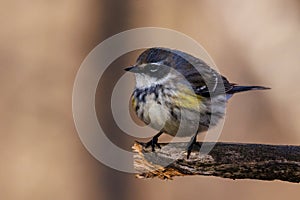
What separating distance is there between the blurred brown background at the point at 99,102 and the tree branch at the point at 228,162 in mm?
1598

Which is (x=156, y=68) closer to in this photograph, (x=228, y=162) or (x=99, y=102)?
(x=228, y=162)

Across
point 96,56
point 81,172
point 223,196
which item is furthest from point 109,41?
point 223,196

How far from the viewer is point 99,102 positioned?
4.14 meters

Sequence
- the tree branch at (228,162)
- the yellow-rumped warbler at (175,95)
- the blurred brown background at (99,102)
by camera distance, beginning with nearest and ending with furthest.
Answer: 1. the tree branch at (228,162)
2. the yellow-rumped warbler at (175,95)
3. the blurred brown background at (99,102)

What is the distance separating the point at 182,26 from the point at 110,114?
1.87ft

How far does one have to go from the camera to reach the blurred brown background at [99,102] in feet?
13.3

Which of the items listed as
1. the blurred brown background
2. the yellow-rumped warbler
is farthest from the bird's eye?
the blurred brown background

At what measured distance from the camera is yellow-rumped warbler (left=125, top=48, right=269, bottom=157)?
8.16ft

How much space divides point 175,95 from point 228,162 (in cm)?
31

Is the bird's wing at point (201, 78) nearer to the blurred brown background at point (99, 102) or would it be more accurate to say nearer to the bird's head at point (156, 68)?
the bird's head at point (156, 68)

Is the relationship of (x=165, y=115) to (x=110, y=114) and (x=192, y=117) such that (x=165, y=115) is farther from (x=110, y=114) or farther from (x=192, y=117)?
(x=110, y=114)

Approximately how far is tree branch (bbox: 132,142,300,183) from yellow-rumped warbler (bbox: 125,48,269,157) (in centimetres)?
5

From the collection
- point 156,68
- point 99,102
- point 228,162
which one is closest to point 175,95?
point 156,68

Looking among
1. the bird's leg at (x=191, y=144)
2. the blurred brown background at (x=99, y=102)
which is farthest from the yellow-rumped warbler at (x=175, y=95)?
the blurred brown background at (x=99, y=102)
